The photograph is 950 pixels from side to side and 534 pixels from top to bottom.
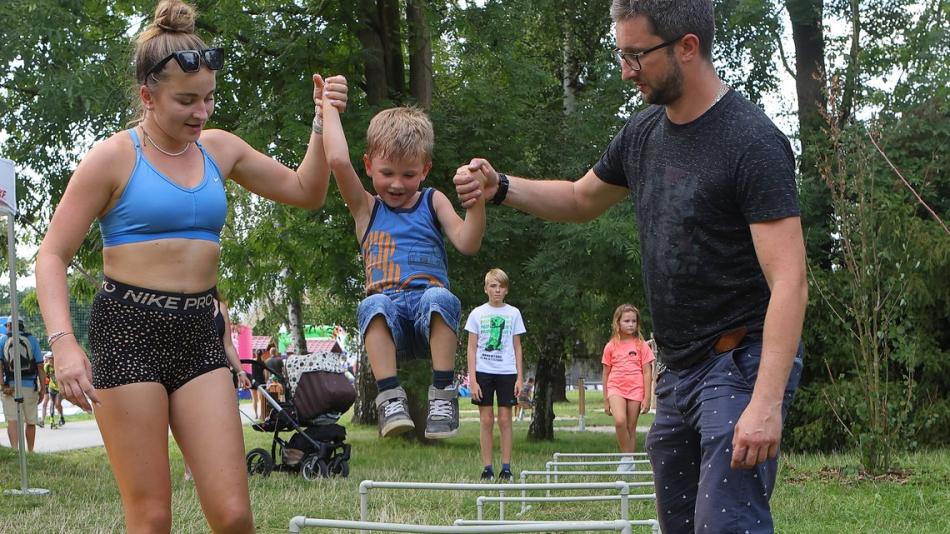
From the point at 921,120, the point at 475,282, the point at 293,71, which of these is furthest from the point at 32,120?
the point at 921,120

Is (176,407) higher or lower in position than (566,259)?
lower

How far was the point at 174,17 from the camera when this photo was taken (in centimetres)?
380

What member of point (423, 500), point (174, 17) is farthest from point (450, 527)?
point (423, 500)

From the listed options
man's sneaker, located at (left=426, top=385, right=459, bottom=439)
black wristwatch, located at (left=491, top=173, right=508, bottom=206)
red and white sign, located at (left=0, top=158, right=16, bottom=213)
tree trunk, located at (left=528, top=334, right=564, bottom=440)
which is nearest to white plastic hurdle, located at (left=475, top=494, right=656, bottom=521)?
man's sneaker, located at (left=426, top=385, right=459, bottom=439)

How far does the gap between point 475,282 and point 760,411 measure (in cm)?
1124

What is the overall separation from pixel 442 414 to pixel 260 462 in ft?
23.8

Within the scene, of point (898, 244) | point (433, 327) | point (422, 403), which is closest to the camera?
point (433, 327)

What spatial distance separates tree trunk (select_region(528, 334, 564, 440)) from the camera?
18.6 meters

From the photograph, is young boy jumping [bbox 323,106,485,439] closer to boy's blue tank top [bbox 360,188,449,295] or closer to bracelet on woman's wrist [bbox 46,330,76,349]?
boy's blue tank top [bbox 360,188,449,295]

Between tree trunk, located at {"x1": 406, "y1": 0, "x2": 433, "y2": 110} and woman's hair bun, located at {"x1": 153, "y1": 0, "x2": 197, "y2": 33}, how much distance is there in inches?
373

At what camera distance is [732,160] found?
3191 millimetres

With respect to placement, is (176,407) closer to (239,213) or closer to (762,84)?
(762,84)

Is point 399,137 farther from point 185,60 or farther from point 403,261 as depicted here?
point 185,60

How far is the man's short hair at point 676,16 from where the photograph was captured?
331 cm
